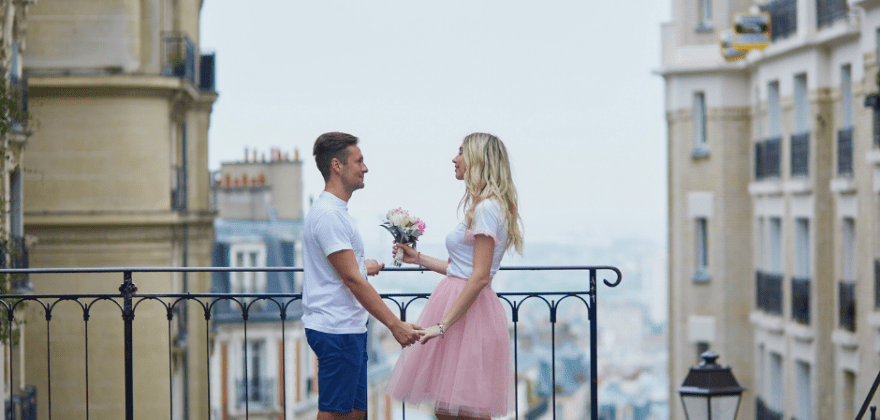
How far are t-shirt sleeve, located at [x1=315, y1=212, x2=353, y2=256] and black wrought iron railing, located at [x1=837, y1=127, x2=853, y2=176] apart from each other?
A: 63.1 feet

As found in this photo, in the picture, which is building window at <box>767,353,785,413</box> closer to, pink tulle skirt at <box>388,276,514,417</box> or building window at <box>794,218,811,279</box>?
building window at <box>794,218,811,279</box>

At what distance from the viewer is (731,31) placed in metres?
26.9

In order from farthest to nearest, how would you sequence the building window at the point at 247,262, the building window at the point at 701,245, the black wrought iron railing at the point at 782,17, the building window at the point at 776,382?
the building window at the point at 247,262 → the building window at the point at 701,245 → the building window at the point at 776,382 → the black wrought iron railing at the point at 782,17

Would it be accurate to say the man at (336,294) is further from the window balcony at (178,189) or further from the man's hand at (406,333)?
the window balcony at (178,189)

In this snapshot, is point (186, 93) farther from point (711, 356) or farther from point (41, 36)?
point (711, 356)

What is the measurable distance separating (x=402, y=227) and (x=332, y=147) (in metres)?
0.76

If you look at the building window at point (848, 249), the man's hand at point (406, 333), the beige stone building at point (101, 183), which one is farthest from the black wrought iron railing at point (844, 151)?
the man's hand at point (406, 333)

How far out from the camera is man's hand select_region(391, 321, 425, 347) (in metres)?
5.64

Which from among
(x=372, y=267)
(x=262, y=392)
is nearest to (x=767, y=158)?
(x=262, y=392)

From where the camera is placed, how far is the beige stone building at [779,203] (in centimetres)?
2192

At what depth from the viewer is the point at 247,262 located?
35000 millimetres

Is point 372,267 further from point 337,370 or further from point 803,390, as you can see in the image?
point 803,390

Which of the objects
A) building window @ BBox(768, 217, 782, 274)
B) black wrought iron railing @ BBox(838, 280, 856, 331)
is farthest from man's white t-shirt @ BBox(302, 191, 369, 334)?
building window @ BBox(768, 217, 782, 274)

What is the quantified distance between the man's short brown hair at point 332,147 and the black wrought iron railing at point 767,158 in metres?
22.3
